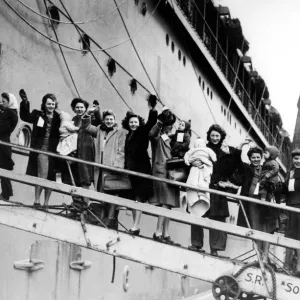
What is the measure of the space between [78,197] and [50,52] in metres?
3.21

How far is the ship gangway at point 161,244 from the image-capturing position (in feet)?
19.4

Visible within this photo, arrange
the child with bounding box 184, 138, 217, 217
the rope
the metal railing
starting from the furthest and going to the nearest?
the metal railing
the child with bounding box 184, 138, 217, 217
the rope

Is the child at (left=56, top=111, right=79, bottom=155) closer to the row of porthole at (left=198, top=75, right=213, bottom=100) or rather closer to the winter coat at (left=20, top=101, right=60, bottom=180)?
the winter coat at (left=20, top=101, right=60, bottom=180)

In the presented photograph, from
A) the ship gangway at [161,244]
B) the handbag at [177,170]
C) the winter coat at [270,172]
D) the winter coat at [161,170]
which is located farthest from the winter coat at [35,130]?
the winter coat at [270,172]

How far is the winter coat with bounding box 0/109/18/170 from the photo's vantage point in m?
6.24

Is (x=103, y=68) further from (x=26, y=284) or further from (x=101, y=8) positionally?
(x=26, y=284)

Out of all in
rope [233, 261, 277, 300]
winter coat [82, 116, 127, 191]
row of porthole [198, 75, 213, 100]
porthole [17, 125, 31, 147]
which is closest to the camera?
rope [233, 261, 277, 300]

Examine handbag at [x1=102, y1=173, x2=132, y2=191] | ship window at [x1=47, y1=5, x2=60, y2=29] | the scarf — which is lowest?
handbag at [x1=102, y1=173, x2=132, y2=191]

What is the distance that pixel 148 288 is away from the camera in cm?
1059

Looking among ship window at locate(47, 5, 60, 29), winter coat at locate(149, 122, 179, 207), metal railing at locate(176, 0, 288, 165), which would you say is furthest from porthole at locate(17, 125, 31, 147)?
metal railing at locate(176, 0, 288, 165)

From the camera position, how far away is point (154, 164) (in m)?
6.64

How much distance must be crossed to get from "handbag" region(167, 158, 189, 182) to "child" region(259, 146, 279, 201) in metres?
0.86

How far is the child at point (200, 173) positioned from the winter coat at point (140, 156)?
457mm

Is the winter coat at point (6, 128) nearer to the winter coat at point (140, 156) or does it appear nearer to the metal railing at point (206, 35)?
the winter coat at point (140, 156)
